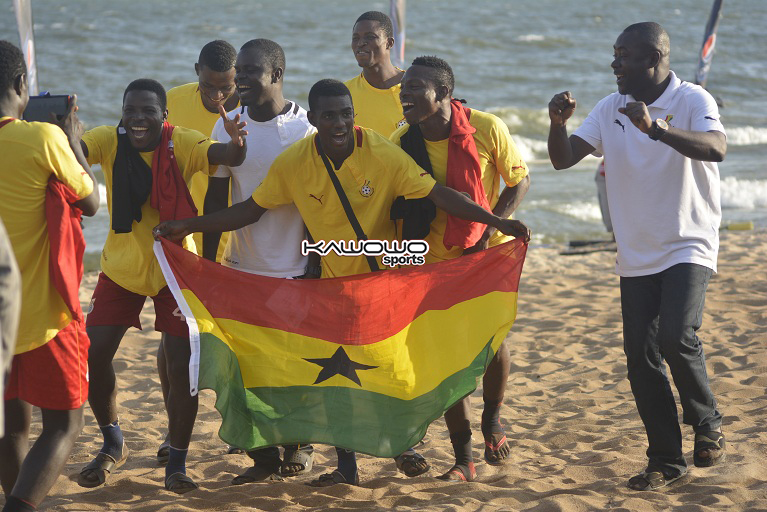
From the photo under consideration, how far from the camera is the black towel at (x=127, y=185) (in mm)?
5332

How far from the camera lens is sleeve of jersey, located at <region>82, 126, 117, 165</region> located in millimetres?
5445

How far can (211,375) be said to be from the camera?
5.05m

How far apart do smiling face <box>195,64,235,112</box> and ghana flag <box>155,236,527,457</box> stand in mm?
1510

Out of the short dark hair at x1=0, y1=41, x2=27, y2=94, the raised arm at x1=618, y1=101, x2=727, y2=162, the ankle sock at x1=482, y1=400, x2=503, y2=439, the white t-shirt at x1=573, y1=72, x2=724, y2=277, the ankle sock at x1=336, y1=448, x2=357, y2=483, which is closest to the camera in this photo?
the short dark hair at x1=0, y1=41, x2=27, y2=94

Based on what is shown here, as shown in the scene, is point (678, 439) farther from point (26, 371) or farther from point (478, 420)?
point (26, 371)

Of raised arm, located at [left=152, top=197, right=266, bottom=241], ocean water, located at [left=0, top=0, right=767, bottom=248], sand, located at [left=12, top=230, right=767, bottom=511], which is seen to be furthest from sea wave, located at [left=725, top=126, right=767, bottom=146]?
raised arm, located at [left=152, top=197, right=266, bottom=241]

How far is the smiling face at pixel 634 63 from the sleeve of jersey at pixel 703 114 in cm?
24

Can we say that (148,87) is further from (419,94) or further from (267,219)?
(419,94)

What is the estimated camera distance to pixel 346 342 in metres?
5.39

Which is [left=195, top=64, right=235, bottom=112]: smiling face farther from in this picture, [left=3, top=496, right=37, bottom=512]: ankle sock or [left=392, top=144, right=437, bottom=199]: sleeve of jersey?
[left=3, top=496, right=37, bottom=512]: ankle sock

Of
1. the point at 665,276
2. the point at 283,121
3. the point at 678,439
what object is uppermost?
the point at 283,121

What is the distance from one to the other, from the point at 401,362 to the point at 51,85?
2260 centimetres

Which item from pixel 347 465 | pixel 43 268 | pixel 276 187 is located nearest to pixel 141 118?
pixel 276 187

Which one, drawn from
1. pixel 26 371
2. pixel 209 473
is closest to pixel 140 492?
pixel 209 473
